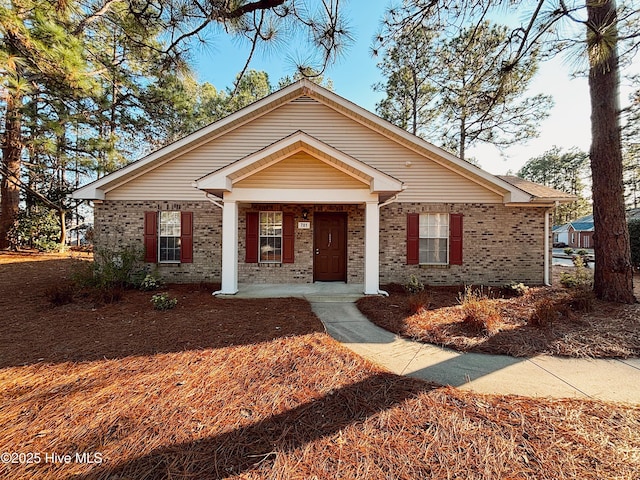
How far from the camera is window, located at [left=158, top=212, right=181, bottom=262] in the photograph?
26.7 ft

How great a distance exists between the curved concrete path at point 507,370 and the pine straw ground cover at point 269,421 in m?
0.24

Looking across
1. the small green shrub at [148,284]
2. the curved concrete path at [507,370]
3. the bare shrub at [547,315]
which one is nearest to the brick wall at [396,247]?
the small green shrub at [148,284]

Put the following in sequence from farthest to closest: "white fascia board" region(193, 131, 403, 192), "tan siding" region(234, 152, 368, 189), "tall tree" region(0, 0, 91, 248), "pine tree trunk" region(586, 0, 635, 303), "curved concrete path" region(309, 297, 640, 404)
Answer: "tan siding" region(234, 152, 368, 189) < "white fascia board" region(193, 131, 403, 192) < "pine tree trunk" region(586, 0, 635, 303) < "tall tree" region(0, 0, 91, 248) < "curved concrete path" region(309, 297, 640, 404)

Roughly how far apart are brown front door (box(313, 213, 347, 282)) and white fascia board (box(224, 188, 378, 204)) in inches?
74.7

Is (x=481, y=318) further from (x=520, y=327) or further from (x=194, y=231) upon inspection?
(x=194, y=231)

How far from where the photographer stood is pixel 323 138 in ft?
27.6

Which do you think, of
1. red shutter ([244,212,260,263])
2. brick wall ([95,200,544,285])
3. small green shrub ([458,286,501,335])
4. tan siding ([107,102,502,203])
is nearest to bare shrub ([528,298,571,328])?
small green shrub ([458,286,501,335])

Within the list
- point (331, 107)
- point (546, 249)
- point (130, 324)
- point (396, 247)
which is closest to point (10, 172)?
point (130, 324)

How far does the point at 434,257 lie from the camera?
8352mm

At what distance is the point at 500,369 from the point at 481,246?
594 cm

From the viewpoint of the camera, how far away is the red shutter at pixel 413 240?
8.20 metres

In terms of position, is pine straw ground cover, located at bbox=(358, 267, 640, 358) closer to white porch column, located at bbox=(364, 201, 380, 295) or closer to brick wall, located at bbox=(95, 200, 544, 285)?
white porch column, located at bbox=(364, 201, 380, 295)

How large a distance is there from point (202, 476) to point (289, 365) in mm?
1443

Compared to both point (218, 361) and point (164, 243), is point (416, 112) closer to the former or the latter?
point (164, 243)
